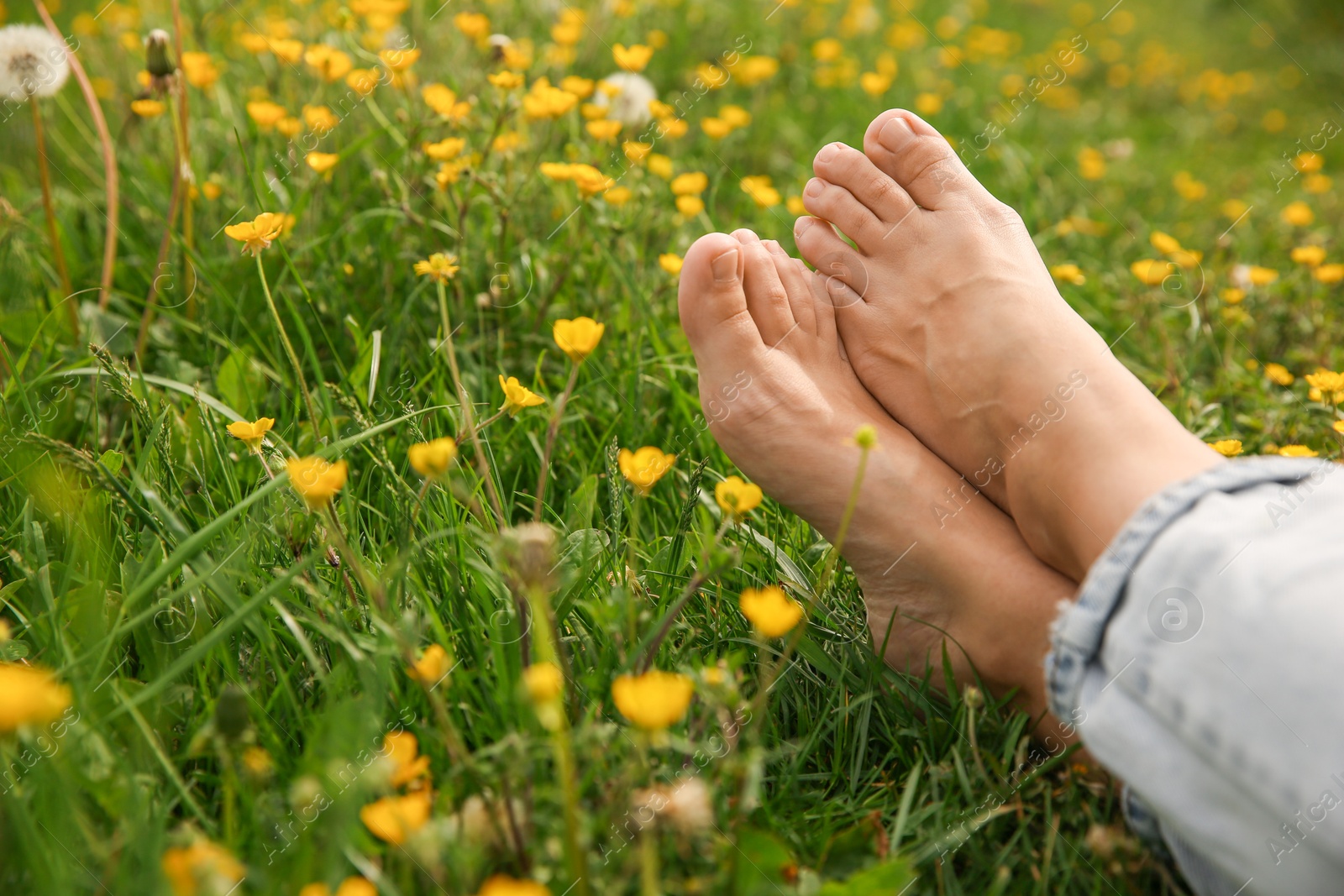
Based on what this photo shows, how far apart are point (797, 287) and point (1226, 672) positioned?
792 millimetres

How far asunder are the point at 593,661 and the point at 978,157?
76.3 inches

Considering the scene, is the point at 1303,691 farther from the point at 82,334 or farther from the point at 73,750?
the point at 82,334

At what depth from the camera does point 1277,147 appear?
338 centimetres

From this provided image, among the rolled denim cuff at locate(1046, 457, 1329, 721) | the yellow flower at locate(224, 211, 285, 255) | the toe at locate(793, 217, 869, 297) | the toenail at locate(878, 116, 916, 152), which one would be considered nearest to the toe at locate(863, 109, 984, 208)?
the toenail at locate(878, 116, 916, 152)

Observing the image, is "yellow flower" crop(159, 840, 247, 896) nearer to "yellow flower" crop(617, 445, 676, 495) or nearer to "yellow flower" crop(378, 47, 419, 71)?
"yellow flower" crop(617, 445, 676, 495)

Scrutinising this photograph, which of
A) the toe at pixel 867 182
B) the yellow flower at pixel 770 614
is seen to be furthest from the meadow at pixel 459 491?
→ the toe at pixel 867 182

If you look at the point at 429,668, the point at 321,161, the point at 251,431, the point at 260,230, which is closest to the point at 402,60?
A: the point at 321,161

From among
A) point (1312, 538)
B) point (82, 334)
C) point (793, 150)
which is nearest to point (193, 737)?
point (82, 334)

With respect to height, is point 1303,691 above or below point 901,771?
above

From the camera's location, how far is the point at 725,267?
3.82 feet

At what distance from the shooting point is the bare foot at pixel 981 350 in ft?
2.94

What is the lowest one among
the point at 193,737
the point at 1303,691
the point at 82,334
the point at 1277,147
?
the point at 1277,147

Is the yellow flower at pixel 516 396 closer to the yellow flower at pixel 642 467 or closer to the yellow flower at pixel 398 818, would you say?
the yellow flower at pixel 642 467

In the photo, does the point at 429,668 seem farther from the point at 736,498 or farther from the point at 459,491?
the point at 736,498
